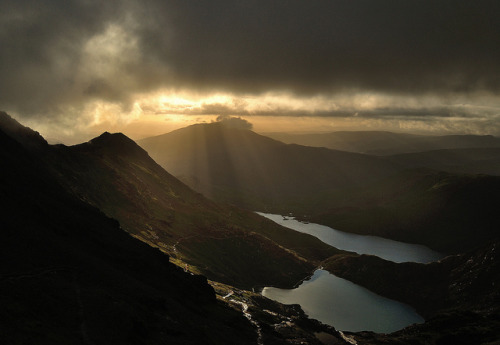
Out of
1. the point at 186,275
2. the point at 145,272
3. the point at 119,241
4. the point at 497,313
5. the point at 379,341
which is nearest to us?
the point at 145,272

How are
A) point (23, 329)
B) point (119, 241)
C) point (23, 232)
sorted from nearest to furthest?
point (23, 329), point (23, 232), point (119, 241)

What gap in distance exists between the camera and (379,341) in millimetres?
173875

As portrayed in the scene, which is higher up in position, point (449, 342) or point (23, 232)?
point (23, 232)

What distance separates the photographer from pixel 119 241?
144m

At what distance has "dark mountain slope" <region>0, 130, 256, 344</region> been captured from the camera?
67.3 meters

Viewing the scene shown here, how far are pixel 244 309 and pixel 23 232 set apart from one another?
119 meters

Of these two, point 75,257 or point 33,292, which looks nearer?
point 33,292

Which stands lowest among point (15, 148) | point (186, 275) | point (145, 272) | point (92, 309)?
point (186, 275)

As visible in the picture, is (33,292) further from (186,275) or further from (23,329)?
(186,275)

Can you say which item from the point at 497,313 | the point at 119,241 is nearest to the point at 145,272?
the point at 119,241

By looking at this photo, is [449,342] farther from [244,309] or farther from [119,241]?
[119,241]

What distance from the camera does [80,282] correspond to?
8856 cm

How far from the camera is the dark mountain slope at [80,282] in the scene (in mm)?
67312

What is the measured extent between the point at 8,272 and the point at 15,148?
112606 mm
